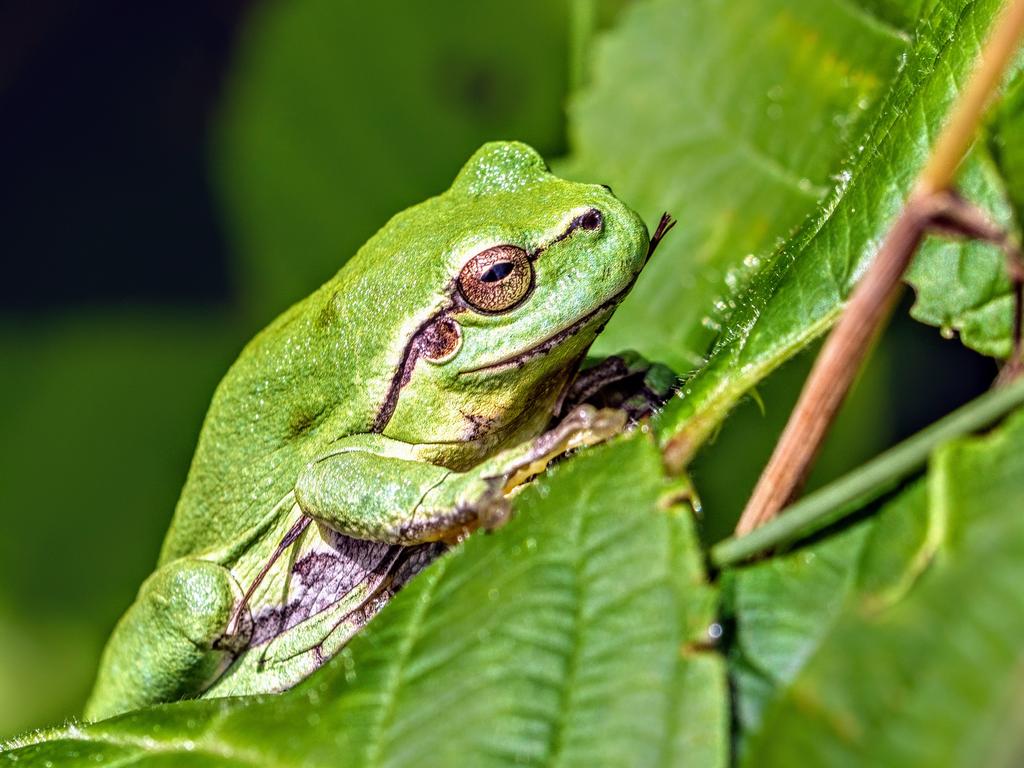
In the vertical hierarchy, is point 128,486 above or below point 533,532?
above

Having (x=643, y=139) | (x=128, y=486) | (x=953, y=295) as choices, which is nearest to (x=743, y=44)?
(x=643, y=139)

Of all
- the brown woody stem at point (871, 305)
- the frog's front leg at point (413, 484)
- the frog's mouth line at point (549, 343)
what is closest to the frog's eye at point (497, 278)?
the frog's mouth line at point (549, 343)

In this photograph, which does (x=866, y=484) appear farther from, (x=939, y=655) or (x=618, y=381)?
(x=618, y=381)

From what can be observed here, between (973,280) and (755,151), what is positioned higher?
(755,151)

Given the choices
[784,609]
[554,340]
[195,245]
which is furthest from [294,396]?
[195,245]

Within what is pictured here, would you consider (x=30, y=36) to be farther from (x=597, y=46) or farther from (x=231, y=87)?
(x=597, y=46)

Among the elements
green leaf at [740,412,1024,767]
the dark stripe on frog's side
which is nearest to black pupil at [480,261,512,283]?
the dark stripe on frog's side

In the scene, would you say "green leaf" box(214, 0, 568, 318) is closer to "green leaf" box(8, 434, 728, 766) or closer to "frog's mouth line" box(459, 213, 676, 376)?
"frog's mouth line" box(459, 213, 676, 376)
